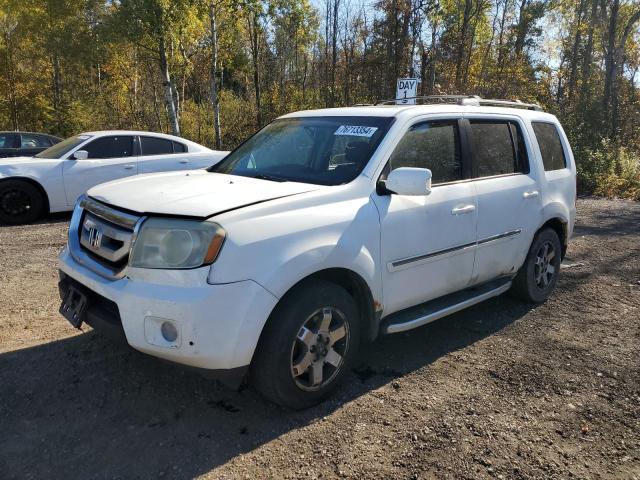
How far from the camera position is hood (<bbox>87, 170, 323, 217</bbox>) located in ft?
9.27

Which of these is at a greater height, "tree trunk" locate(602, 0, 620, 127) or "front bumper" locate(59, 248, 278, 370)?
"tree trunk" locate(602, 0, 620, 127)

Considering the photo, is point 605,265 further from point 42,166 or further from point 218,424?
point 42,166

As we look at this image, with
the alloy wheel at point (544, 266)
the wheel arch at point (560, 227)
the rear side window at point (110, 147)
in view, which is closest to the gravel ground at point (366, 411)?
the alloy wheel at point (544, 266)

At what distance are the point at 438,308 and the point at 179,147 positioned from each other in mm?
7065

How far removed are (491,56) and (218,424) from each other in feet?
88.5

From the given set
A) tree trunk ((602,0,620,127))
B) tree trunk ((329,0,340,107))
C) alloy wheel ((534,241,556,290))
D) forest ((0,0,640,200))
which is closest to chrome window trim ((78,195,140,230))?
alloy wheel ((534,241,556,290))

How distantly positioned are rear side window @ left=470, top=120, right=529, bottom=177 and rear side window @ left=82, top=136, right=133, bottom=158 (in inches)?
265

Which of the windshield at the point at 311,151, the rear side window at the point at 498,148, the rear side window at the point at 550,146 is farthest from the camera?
the rear side window at the point at 550,146

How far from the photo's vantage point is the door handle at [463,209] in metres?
3.81

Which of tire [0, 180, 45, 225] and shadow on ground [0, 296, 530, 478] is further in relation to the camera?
tire [0, 180, 45, 225]

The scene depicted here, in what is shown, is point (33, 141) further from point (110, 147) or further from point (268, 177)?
point (268, 177)

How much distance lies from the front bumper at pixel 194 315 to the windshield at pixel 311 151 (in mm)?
1091

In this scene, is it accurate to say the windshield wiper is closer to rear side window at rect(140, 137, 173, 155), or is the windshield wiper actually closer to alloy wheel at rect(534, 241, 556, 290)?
alloy wheel at rect(534, 241, 556, 290)

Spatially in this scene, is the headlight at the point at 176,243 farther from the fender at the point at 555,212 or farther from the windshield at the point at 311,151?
the fender at the point at 555,212
